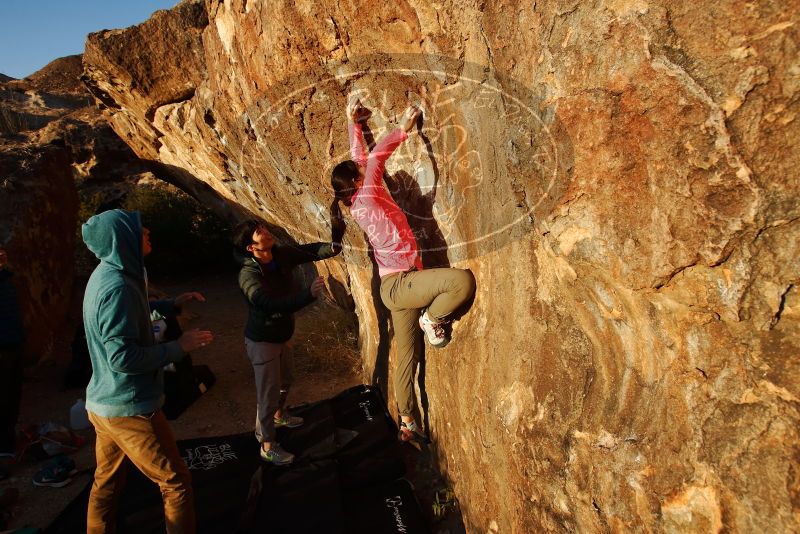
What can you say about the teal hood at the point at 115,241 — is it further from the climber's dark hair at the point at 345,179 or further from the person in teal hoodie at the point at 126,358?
the climber's dark hair at the point at 345,179

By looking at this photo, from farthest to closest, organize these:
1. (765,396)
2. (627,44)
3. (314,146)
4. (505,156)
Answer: (314,146), (505,156), (627,44), (765,396)

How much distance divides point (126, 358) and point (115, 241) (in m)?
0.51

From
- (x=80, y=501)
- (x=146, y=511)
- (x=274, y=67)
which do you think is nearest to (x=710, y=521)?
(x=146, y=511)

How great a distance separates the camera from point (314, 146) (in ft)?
12.3

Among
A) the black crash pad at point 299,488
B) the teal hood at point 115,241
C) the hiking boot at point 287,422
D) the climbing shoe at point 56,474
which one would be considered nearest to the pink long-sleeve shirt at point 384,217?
the teal hood at point 115,241

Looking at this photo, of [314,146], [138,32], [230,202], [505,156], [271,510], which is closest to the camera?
[505,156]

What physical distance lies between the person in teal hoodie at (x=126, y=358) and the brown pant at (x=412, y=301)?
1082mm

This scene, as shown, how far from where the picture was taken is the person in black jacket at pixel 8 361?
4016 millimetres

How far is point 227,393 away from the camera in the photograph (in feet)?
16.9

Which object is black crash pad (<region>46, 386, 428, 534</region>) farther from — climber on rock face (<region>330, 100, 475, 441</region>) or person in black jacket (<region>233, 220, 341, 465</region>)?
climber on rock face (<region>330, 100, 475, 441</region>)

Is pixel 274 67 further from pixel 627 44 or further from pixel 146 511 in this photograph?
pixel 146 511

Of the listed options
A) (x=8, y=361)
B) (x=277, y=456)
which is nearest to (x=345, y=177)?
(x=277, y=456)

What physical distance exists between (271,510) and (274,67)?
2.83m

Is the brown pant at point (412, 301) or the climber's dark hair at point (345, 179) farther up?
the climber's dark hair at point (345, 179)
